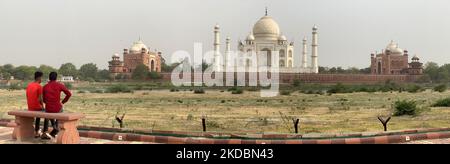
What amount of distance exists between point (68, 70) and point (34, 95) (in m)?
55.6

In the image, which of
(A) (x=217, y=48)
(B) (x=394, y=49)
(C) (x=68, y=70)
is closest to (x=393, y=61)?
(B) (x=394, y=49)

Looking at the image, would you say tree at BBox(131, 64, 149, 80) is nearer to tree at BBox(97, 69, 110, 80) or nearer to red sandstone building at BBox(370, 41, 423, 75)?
tree at BBox(97, 69, 110, 80)

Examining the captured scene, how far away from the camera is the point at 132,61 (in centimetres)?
4784

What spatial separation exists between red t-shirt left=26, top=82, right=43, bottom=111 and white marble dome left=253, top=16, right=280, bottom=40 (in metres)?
43.7

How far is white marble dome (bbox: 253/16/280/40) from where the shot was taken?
157ft

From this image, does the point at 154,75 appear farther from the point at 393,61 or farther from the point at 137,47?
the point at 393,61

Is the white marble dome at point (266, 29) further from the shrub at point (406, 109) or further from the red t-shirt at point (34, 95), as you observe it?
the red t-shirt at point (34, 95)

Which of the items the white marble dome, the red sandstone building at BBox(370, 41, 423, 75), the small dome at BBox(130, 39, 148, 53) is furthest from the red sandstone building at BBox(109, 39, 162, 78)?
the red sandstone building at BBox(370, 41, 423, 75)

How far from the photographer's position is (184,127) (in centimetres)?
749

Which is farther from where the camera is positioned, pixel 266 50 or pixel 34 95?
pixel 266 50

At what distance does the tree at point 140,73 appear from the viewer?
42772 mm

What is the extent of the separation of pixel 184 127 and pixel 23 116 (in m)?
3.25
